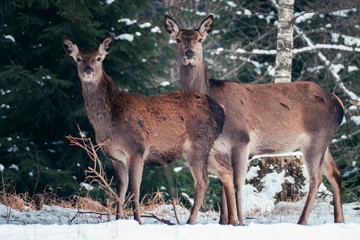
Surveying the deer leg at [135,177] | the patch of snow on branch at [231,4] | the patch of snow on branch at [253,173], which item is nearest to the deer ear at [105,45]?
the deer leg at [135,177]

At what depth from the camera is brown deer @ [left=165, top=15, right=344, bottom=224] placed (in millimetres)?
6633

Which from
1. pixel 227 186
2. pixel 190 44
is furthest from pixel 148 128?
pixel 190 44

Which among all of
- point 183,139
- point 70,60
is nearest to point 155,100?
point 183,139

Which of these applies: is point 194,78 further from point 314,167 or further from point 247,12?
→ point 247,12

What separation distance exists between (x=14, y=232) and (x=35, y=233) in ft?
0.72

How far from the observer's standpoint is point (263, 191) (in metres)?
9.34

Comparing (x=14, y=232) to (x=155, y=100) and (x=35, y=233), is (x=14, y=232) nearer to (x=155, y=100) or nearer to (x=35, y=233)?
(x=35, y=233)

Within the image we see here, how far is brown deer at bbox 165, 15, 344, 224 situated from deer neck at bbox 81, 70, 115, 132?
147 cm

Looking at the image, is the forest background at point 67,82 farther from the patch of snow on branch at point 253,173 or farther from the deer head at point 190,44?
the deer head at point 190,44

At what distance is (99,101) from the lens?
5.81 metres

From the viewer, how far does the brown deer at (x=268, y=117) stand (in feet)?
21.8

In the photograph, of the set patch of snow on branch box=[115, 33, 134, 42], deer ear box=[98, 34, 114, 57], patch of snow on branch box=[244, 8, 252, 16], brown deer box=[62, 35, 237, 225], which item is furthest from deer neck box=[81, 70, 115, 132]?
patch of snow on branch box=[244, 8, 252, 16]

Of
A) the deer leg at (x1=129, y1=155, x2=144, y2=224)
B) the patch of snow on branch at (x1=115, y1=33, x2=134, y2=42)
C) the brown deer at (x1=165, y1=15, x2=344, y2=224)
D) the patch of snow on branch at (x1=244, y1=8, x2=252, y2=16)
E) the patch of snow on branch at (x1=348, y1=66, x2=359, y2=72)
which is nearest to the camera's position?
the deer leg at (x1=129, y1=155, x2=144, y2=224)

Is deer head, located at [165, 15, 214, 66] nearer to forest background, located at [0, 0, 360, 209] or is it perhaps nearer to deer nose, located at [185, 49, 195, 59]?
deer nose, located at [185, 49, 195, 59]
